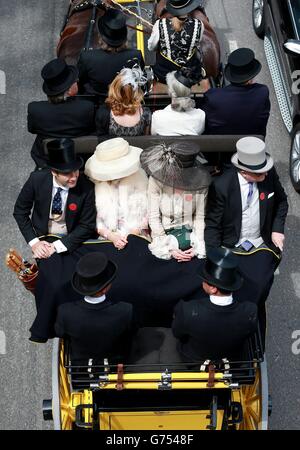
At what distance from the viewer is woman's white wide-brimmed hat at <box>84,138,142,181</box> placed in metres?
5.66

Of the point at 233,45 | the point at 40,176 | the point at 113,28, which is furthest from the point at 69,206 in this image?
the point at 233,45

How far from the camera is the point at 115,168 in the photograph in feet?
18.6

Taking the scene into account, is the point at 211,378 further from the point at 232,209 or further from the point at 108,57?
the point at 108,57

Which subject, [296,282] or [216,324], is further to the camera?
[296,282]

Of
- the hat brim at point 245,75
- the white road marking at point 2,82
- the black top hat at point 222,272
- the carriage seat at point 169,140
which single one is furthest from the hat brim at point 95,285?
the white road marking at point 2,82

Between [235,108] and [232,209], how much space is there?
51.4 inches

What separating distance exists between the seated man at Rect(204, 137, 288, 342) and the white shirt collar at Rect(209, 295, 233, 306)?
25.9 inches

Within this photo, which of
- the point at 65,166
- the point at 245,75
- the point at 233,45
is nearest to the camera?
the point at 65,166

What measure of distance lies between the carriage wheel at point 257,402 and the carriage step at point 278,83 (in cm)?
406

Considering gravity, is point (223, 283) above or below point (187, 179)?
below

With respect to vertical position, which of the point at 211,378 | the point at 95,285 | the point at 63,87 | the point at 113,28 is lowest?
the point at 211,378

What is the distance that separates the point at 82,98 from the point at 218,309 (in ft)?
11.1

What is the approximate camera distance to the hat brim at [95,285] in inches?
186

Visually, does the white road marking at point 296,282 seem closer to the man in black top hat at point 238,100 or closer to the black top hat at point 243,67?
the man in black top hat at point 238,100
